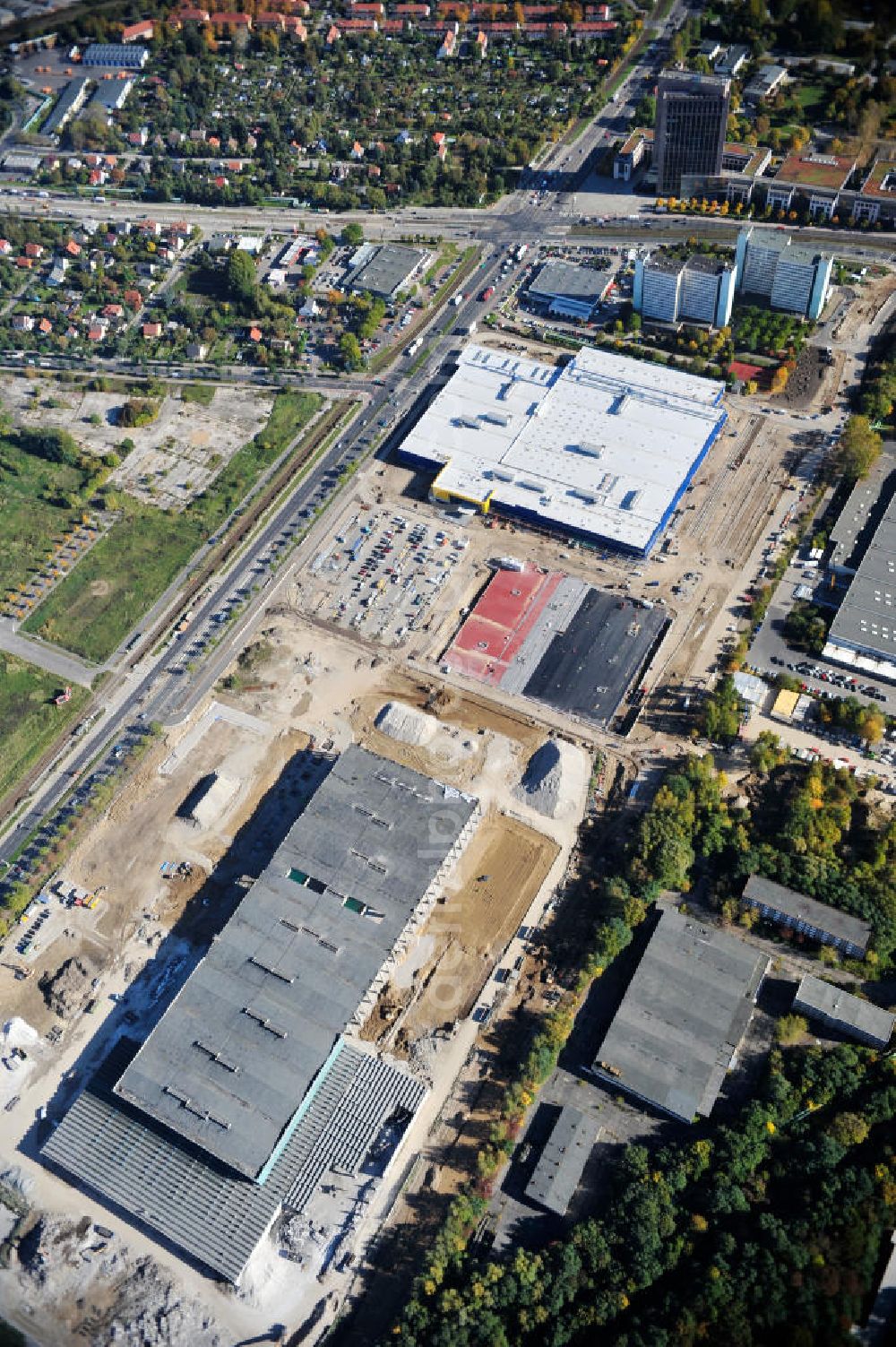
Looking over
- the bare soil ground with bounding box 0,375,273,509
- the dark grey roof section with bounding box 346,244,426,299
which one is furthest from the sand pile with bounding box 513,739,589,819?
the dark grey roof section with bounding box 346,244,426,299

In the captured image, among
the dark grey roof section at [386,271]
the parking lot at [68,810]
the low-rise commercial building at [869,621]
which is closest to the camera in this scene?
the parking lot at [68,810]

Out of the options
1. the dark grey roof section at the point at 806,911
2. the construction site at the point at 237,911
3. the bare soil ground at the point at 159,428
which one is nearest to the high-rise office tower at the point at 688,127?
the bare soil ground at the point at 159,428

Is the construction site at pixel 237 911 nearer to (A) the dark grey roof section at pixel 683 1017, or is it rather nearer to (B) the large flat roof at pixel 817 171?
(A) the dark grey roof section at pixel 683 1017

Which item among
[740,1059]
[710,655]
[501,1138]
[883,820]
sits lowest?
[501,1138]

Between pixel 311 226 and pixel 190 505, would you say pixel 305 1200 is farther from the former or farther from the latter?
pixel 311 226

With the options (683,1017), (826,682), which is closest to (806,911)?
(683,1017)

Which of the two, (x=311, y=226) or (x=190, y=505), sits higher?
(x=311, y=226)

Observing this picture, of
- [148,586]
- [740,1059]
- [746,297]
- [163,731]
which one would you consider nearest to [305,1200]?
[740,1059]

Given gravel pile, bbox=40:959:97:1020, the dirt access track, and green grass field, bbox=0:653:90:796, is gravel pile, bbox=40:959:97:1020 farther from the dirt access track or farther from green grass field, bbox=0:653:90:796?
the dirt access track
